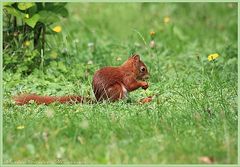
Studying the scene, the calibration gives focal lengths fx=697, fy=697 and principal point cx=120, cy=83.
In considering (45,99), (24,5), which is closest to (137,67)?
(45,99)

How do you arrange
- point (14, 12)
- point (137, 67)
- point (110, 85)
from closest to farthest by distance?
point (110, 85), point (137, 67), point (14, 12)

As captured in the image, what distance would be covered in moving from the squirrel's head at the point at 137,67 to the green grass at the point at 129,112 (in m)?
0.18

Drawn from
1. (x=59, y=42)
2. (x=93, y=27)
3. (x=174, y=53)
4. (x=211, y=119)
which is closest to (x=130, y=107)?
(x=211, y=119)

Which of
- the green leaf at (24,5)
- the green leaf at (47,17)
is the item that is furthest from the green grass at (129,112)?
the green leaf at (24,5)

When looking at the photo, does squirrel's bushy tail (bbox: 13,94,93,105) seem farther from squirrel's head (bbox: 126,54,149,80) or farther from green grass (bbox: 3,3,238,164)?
squirrel's head (bbox: 126,54,149,80)

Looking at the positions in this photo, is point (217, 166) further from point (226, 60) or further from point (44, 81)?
point (226, 60)

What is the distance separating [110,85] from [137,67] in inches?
18.1

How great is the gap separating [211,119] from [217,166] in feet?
2.70

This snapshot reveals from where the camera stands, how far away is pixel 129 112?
6020mm

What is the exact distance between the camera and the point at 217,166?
484cm

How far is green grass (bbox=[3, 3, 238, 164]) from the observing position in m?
5.02

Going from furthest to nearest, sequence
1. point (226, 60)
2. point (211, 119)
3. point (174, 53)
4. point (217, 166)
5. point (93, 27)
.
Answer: point (93, 27) → point (174, 53) → point (226, 60) → point (211, 119) → point (217, 166)

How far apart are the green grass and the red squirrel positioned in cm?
15

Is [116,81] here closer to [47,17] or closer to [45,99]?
[45,99]
